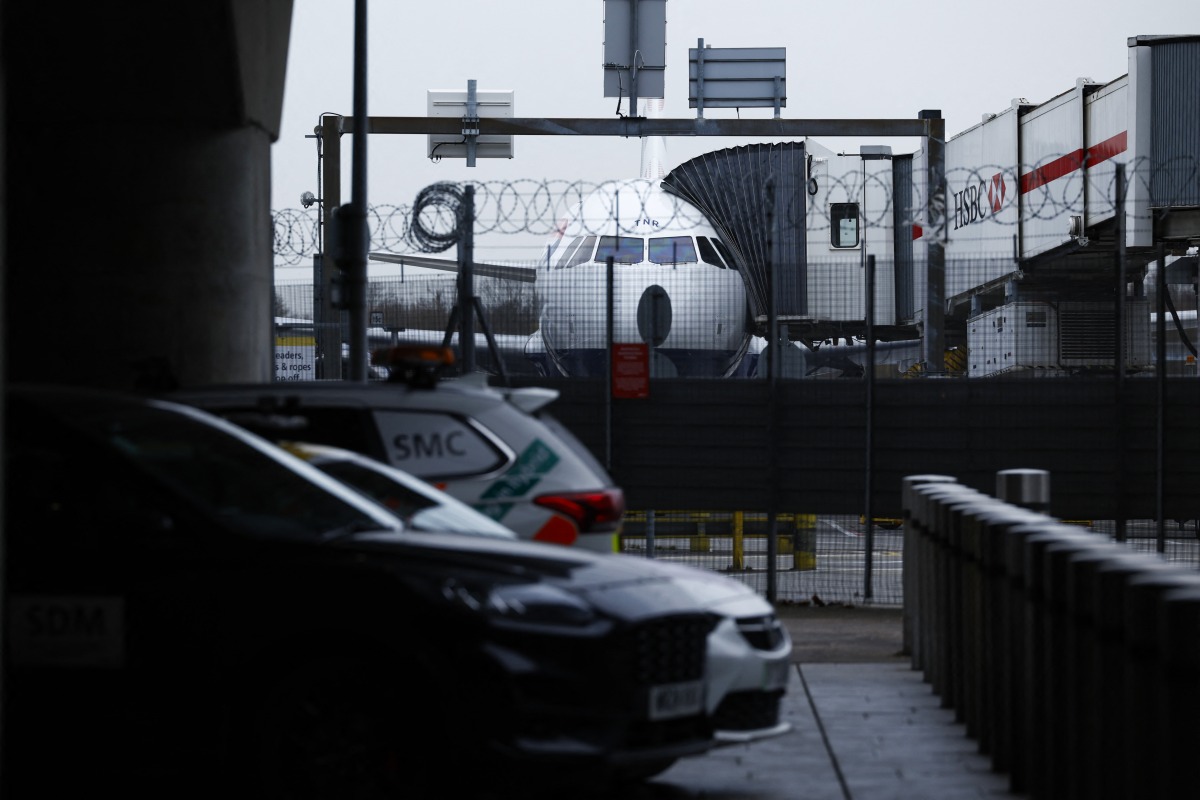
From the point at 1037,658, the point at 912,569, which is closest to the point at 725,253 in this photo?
the point at 912,569

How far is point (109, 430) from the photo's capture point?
21.5ft

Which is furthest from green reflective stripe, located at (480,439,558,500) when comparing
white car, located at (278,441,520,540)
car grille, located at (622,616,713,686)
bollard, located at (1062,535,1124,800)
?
bollard, located at (1062,535,1124,800)

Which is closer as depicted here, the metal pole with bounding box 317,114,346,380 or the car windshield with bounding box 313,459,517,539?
the car windshield with bounding box 313,459,517,539

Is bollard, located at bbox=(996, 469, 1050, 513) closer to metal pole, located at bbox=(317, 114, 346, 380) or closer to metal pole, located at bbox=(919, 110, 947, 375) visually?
metal pole, located at bbox=(919, 110, 947, 375)

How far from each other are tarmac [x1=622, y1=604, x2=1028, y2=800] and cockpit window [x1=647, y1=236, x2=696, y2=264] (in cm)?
1735

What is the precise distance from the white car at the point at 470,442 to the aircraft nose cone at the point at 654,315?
6128 mm

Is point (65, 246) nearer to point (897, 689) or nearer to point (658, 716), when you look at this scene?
point (897, 689)

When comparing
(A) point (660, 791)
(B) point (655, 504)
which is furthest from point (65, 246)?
(A) point (660, 791)

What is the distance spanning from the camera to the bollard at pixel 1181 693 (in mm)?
4797

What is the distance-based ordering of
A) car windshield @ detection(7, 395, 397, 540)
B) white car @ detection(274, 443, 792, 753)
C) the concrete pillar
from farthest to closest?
the concrete pillar < white car @ detection(274, 443, 792, 753) < car windshield @ detection(7, 395, 397, 540)

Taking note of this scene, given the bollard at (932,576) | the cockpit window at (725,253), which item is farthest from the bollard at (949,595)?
the cockpit window at (725,253)

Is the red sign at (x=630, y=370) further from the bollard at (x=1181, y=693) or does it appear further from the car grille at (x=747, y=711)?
the bollard at (x=1181, y=693)

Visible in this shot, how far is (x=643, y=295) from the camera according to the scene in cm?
1530

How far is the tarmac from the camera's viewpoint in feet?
24.2
